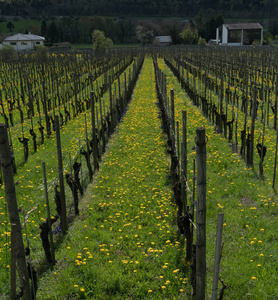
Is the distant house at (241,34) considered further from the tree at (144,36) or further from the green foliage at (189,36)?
the tree at (144,36)

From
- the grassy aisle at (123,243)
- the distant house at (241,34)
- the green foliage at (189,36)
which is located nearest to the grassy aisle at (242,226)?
the grassy aisle at (123,243)

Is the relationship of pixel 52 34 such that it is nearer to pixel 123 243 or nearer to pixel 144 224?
pixel 144 224

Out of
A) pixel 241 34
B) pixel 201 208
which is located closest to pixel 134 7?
pixel 241 34

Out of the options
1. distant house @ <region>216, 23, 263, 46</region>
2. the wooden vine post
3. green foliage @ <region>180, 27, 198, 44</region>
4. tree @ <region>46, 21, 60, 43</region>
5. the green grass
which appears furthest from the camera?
tree @ <region>46, 21, 60, 43</region>

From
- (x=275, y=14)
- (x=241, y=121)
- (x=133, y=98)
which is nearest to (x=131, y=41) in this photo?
(x=275, y=14)

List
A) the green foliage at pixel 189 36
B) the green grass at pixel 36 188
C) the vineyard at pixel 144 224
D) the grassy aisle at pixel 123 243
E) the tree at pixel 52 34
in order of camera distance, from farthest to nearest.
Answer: the tree at pixel 52 34
the green foliage at pixel 189 36
the green grass at pixel 36 188
the grassy aisle at pixel 123 243
the vineyard at pixel 144 224

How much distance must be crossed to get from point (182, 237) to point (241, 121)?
942 cm

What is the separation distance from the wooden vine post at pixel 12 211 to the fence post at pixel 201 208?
208 cm

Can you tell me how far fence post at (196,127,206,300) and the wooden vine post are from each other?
208 centimetres

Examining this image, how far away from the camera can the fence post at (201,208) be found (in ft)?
13.2

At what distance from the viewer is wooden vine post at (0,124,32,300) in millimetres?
3920

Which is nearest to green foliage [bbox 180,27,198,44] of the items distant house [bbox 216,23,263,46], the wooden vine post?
distant house [bbox 216,23,263,46]

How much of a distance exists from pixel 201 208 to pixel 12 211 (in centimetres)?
217

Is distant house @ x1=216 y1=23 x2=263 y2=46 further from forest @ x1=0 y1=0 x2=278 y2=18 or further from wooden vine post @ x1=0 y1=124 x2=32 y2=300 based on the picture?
wooden vine post @ x1=0 y1=124 x2=32 y2=300
